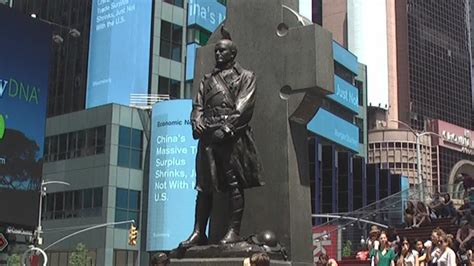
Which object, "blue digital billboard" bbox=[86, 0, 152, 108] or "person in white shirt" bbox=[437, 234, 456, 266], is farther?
"blue digital billboard" bbox=[86, 0, 152, 108]

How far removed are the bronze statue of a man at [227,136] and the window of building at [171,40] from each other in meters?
56.2

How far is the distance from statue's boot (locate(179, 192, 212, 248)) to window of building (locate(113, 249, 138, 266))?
168 feet

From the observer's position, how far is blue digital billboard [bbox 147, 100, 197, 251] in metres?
57.1

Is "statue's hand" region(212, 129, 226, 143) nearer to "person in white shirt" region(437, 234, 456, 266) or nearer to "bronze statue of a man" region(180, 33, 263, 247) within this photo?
"bronze statue of a man" region(180, 33, 263, 247)

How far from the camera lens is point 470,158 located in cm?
13912

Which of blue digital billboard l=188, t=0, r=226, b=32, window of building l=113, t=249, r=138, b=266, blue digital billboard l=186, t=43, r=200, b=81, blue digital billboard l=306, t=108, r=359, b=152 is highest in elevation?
blue digital billboard l=188, t=0, r=226, b=32

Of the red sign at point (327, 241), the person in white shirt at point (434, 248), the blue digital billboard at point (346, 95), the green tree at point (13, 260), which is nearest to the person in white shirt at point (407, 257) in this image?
the person in white shirt at point (434, 248)

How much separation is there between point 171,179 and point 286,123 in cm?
4880

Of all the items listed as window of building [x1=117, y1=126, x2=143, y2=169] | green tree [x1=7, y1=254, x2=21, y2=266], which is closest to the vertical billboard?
green tree [x1=7, y1=254, x2=21, y2=266]

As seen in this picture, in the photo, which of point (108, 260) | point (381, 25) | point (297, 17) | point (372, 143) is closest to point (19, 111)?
point (108, 260)

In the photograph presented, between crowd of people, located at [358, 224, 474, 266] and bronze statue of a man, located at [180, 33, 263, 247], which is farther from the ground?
bronze statue of a man, located at [180, 33, 263, 247]

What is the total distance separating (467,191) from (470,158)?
119m

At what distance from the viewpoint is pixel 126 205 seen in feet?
197

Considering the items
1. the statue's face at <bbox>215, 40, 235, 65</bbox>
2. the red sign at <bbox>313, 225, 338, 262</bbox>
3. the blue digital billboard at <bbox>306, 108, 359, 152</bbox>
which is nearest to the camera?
the statue's face at <bbox>215, 40, 235, 65</bbox>
